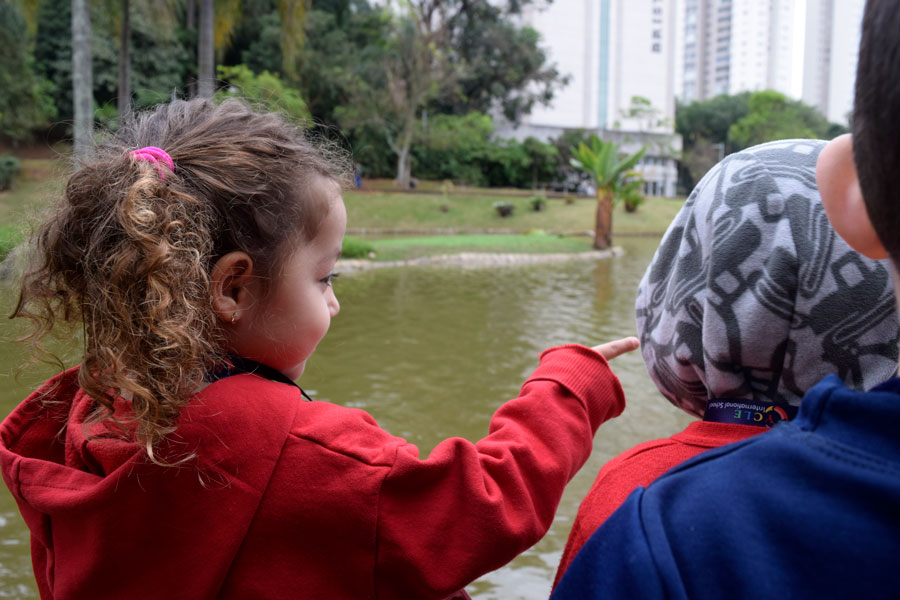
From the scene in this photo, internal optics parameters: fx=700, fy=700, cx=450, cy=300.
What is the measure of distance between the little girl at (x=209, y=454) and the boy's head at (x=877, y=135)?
526mm

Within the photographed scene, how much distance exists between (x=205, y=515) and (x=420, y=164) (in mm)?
29656

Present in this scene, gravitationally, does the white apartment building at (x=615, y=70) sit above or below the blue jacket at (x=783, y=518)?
above

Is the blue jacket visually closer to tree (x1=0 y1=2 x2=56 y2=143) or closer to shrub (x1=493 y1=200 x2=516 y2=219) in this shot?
shrub (x1=493 y1=200 x2=516 y2=219)

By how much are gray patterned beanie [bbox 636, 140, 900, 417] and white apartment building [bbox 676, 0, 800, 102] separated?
68.9 m

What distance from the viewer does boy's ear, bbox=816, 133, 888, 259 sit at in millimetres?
512

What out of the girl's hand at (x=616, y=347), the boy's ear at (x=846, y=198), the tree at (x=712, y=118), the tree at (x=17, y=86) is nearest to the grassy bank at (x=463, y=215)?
the tree at (x=17, y=86)

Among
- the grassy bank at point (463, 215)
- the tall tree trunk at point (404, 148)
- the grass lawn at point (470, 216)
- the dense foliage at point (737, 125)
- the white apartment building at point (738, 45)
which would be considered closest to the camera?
the grassy bank at point (463, 215)

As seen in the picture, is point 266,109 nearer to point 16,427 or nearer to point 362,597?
point 16,427

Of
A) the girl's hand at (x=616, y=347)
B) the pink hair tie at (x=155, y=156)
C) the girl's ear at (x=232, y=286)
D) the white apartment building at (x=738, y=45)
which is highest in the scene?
the white apartment building at (x=738, y=45)

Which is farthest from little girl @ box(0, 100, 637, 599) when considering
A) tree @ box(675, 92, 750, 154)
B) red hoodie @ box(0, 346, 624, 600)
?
tree @ box(675, 92, 750, 154)

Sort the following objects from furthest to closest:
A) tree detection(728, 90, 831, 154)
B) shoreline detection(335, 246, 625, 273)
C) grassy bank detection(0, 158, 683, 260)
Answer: tree detection(728, 90, 831, 154)
grassy bank detection(0, 158, 683, 260)
shoreline detection(335, 246, 625, 273)

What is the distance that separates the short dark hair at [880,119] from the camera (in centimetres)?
42

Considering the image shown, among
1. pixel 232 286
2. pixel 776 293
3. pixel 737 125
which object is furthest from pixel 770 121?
pixel 232 286

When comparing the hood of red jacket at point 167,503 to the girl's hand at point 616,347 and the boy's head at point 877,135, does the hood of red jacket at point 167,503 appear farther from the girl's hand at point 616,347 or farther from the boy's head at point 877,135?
the boy's head at point 877,135
